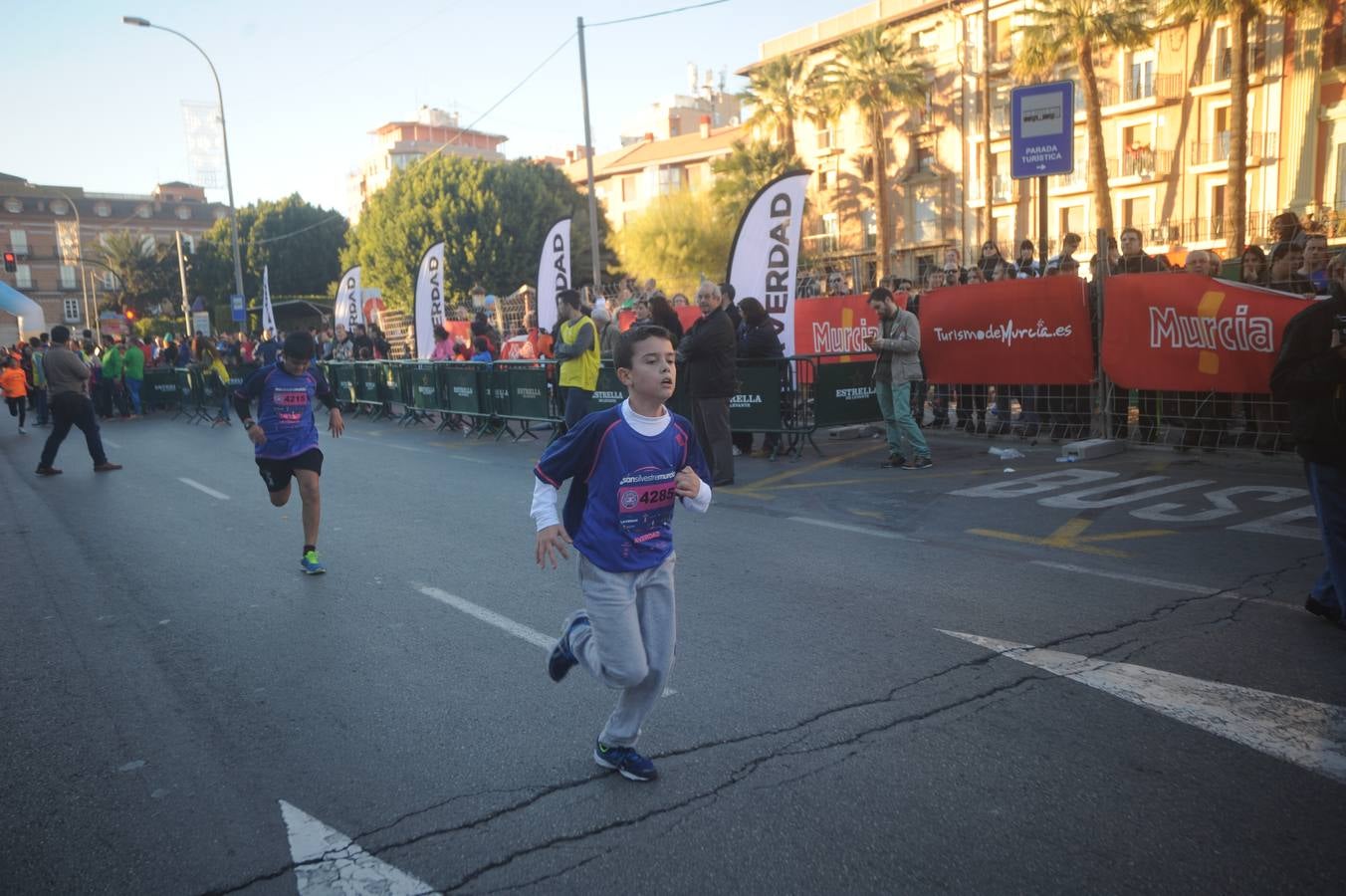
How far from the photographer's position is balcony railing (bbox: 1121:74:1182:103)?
38.6 metres

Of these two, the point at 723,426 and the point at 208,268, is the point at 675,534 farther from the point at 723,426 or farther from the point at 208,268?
the point at 208,268

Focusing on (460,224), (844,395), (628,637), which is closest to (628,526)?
(628,637)

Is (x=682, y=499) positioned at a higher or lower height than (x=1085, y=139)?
lower

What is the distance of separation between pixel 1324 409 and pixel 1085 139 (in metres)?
42.7

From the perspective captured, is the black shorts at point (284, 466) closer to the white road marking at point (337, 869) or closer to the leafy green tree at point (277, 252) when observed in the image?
the white road marking at point (337, 869)

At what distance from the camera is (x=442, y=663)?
480 centimetres

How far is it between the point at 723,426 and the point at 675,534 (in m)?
2.48

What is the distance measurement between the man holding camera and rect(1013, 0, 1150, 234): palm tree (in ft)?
110

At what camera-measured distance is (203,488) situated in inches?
439

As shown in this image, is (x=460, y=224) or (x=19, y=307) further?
(x=460, y=224)

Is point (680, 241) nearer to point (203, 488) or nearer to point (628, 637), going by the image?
point (203, 488)

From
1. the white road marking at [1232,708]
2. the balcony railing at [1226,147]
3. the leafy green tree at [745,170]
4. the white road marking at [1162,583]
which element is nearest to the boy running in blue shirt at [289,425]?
the white road marking at [1232,708]

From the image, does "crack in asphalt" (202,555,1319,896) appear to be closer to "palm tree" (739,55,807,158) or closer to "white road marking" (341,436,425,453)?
"white road marking" (341,436,425,453)

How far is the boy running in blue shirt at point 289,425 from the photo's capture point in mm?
6969
